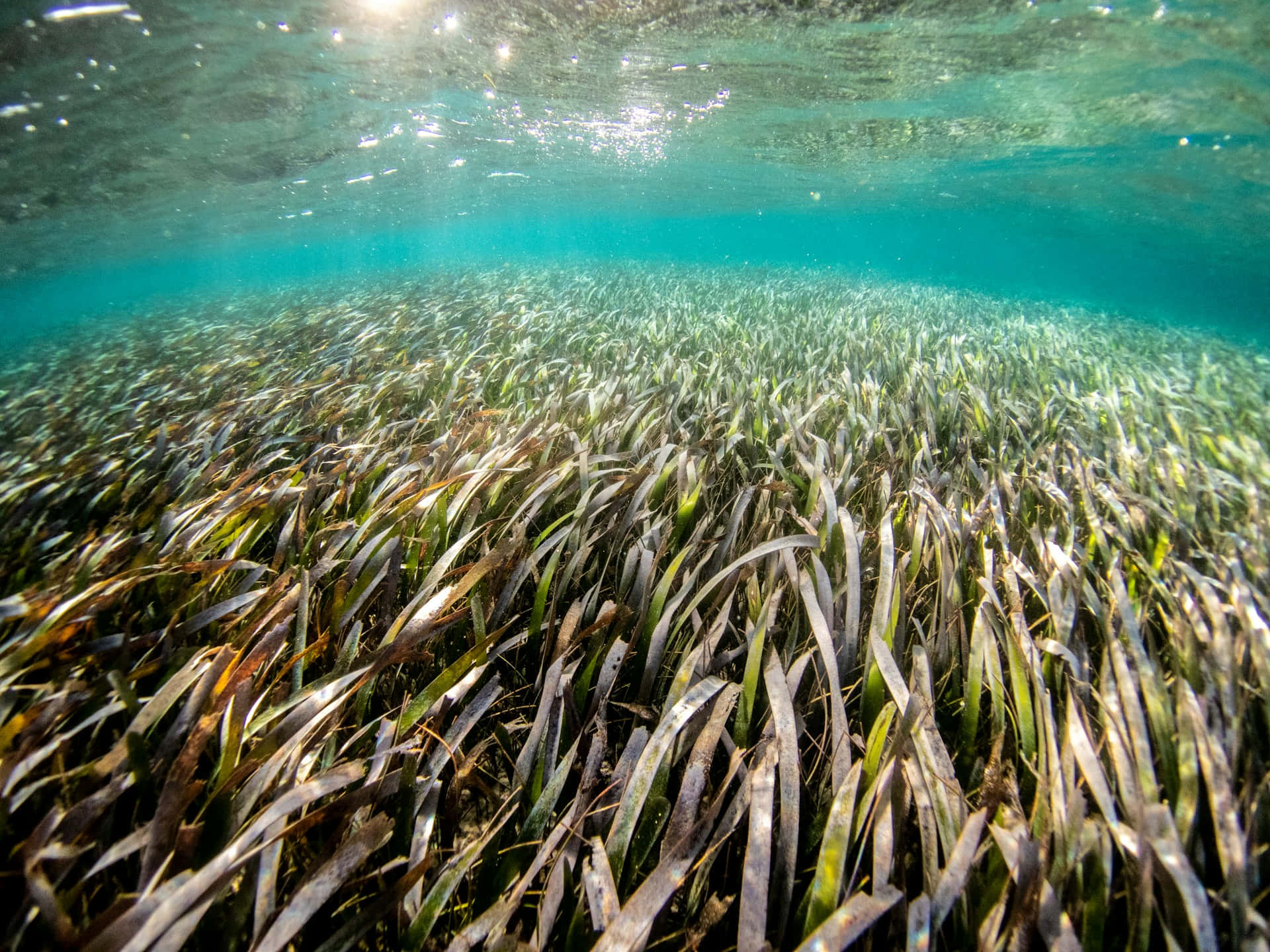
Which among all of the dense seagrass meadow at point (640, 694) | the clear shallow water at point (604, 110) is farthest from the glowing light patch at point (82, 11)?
the dense seagrass meadow at point (640, 694)

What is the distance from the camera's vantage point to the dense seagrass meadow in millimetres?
986

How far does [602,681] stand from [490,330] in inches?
291

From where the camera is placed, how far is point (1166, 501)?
8.48 ft

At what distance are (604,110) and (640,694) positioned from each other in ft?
65.4

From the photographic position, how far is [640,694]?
1.56 metres

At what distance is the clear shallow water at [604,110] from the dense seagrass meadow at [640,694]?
11000 millimetres

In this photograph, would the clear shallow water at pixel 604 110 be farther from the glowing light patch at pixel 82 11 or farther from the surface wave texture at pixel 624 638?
the surface wave texture at pixel 624 638

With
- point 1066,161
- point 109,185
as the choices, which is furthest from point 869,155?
point 109,185

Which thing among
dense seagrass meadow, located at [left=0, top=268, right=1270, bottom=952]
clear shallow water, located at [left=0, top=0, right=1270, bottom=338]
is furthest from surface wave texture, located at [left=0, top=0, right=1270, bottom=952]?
clear shallow water, located at [left=0, top=0, right=1270, bottom=338]

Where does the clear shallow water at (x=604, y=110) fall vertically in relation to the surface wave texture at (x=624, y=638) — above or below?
above

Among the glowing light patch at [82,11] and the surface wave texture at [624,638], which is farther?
the glowing light patch at [82,11]

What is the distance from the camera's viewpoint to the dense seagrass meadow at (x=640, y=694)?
3.24 ft

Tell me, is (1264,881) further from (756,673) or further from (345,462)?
(345,462)

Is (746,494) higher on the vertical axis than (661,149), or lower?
lower
